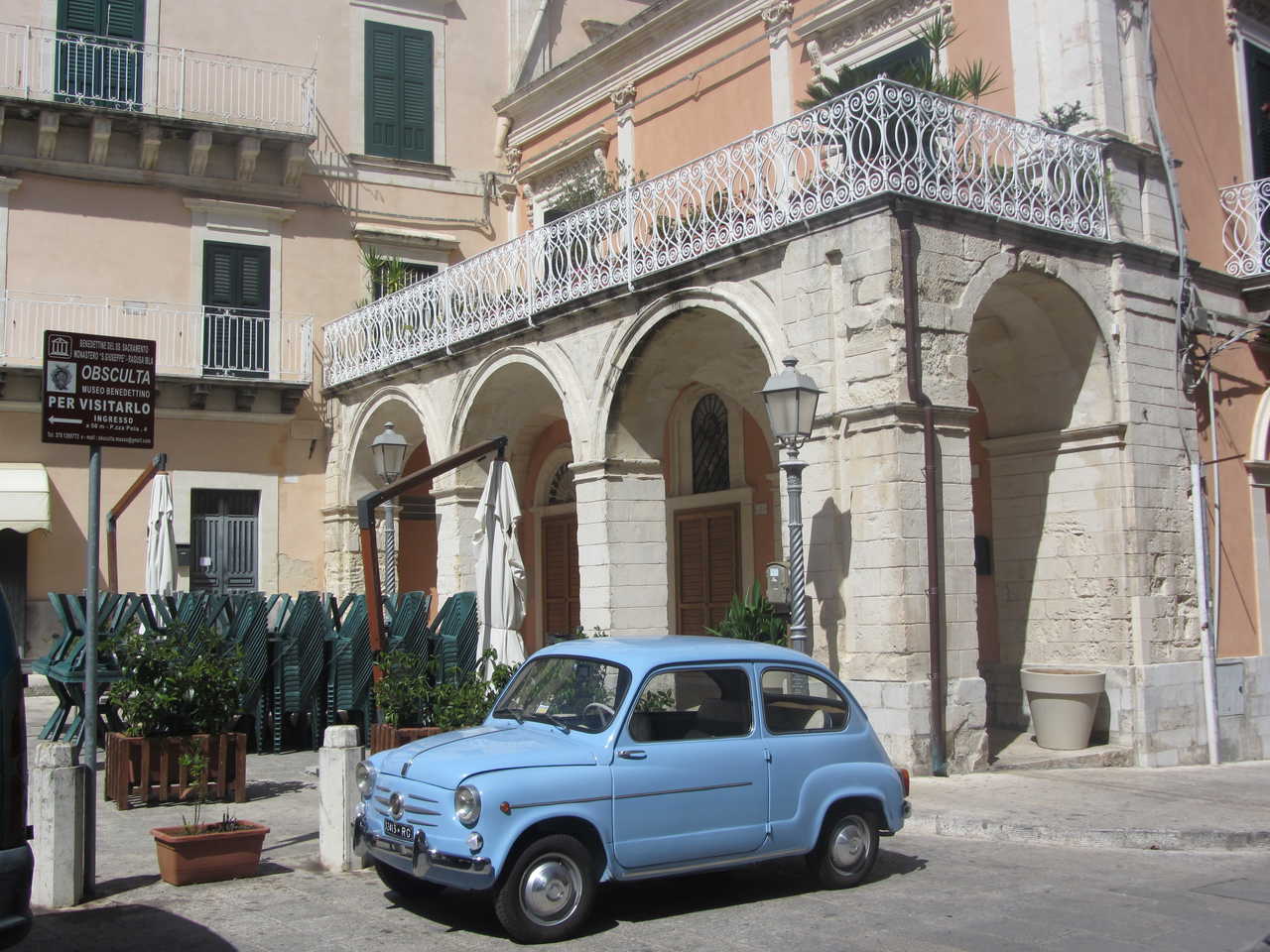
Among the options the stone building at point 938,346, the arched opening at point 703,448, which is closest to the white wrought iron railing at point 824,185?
the stone building at point 938,346

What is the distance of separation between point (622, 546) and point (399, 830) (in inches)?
277

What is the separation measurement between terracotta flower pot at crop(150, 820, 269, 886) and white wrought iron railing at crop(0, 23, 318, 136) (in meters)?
13.8

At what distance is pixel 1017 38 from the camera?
12188 mm

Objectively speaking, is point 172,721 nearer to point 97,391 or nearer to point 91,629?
point 91,629

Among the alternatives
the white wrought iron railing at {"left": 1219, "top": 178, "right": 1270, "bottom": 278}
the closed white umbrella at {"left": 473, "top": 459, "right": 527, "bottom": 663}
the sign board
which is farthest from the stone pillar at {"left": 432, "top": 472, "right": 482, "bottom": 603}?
the white wrought iron railing at {"left": 1219, "top": 178, "right": 1270, "bottom": 278}

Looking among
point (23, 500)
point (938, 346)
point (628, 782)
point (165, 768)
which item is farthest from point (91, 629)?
point (23, 500)

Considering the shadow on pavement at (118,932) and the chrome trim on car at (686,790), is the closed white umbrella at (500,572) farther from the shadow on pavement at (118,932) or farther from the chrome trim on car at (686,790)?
the shadow on pavement at (118,932)

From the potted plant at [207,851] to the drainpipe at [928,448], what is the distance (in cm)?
528

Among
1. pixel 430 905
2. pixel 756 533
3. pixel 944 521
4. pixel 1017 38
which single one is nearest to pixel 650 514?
pixel 756 533

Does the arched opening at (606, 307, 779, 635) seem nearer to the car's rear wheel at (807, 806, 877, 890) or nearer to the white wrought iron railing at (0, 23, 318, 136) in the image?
the car's rear wheel at (807, 806, 877, 890)

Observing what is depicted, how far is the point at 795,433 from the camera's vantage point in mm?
9344

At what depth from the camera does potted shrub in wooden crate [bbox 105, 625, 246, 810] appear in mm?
8586

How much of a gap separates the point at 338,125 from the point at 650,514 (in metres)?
9.92

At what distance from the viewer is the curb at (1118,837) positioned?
7973mm
